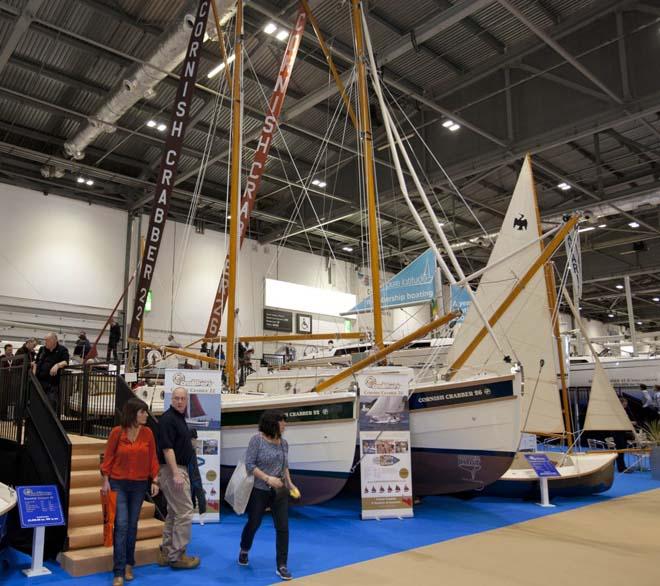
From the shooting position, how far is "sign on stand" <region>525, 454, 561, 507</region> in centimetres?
907

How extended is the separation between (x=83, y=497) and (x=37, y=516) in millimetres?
1022

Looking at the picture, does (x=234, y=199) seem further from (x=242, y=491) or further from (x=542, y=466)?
(x=542, y=466)

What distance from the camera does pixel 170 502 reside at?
5.42 metres

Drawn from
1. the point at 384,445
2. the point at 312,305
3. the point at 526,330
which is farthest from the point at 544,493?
the point at 312,305

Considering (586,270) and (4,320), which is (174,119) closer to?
(4,320)

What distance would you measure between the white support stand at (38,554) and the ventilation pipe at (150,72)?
910 cm

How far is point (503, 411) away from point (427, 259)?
6.66 m

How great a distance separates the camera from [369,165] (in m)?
9.61

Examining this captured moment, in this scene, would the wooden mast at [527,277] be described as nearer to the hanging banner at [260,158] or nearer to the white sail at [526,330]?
the white sail at [526,330]

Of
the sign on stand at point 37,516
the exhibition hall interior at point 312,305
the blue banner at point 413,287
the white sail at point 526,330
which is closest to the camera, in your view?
the sign on stand at point 37,516

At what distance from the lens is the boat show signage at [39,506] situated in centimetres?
511

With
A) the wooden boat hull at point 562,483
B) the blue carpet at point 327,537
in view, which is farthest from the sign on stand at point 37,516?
the wooden boat hull at point 562,483

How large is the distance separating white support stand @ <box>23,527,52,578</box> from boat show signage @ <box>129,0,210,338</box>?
462cm

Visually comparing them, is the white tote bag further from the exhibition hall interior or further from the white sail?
the white sail
